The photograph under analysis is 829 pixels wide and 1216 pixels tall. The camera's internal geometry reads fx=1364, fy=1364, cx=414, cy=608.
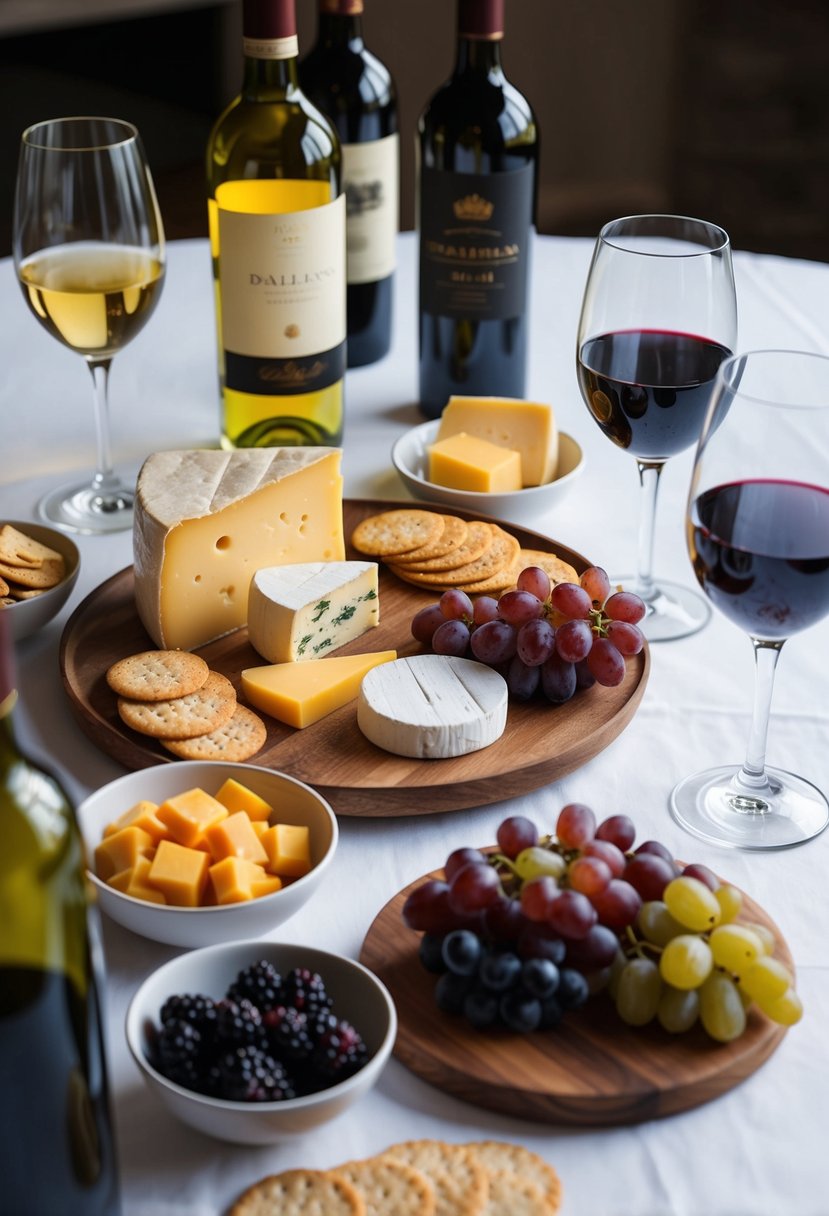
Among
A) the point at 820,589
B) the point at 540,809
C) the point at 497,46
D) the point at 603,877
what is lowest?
the point at 540,809

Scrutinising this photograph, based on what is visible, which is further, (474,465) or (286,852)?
(474,465)

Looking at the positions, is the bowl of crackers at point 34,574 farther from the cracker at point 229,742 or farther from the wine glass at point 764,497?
the wine glass at point 764,497

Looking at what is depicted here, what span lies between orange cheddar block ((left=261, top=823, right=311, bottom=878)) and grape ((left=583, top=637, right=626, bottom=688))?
35cm

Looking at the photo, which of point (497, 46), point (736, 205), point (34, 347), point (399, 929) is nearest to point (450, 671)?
point (399, 929)

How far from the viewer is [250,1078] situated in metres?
0.74

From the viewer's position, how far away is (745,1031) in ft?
2.81

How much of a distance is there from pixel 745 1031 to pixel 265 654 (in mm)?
613

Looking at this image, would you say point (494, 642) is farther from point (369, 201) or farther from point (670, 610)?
point (369, 201)

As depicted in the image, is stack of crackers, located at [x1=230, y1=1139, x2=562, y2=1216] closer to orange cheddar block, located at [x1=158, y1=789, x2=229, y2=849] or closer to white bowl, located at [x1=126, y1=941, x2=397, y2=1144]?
white bowl, located at [x1=126, y1=941, x2=397, y2=1144]

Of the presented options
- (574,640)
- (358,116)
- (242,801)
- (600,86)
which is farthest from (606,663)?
(600,86)

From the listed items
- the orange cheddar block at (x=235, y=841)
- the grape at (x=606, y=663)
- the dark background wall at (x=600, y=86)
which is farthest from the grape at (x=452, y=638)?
the dark background wall at (x=600, y=86)

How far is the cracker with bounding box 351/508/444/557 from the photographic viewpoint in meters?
1.44

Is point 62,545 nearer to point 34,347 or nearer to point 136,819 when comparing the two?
point 136,819

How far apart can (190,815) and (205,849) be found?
3 cm
